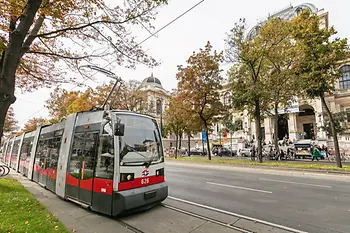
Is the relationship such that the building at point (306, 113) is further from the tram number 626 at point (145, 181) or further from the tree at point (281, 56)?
the tram number 626 at point (145, 181)

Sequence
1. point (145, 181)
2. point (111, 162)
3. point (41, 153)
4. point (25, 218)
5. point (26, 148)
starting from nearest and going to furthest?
point (25, 218) < point (111, 162) < point (145, 181) < point (41, 153) < point (26, 148)

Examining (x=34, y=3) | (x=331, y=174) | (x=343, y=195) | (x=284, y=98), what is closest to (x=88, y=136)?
(x=34, y=3)

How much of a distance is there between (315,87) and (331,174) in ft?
19.8

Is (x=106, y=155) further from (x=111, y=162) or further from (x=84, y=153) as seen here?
(x=84, y=153)

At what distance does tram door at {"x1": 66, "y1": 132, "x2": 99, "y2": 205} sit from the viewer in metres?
5.48

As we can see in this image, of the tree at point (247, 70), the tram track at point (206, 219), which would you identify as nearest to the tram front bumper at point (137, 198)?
the tram track at point (206, 219)

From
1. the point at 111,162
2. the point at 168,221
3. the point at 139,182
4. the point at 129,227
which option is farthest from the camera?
the point at 139,182

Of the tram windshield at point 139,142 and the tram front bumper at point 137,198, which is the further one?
the tram windshield at point 139,142

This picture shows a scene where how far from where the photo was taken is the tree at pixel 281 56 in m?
17.0

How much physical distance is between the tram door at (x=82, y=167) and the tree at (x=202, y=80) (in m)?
15.6

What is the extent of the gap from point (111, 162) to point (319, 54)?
15814 mm

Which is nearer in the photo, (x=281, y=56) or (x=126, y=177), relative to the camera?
(x=126, y=177)

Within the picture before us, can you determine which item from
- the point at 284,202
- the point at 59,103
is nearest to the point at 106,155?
the point at 284,202

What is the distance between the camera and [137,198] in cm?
507
